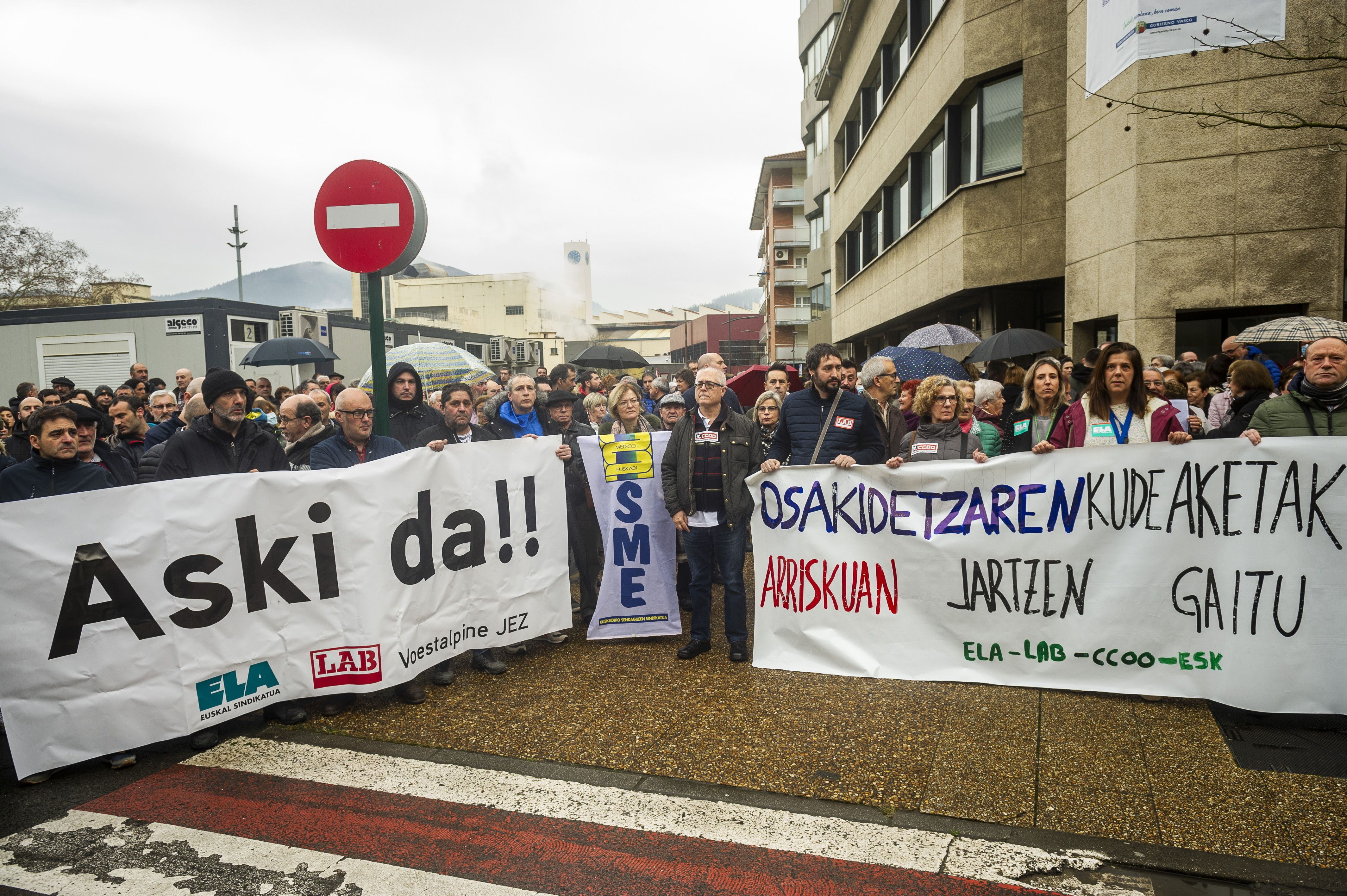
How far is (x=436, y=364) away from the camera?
11.6 metres

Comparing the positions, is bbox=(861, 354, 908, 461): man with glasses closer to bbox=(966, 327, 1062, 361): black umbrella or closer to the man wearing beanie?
bbox=(966, 327, 1062, 361): black umbrella

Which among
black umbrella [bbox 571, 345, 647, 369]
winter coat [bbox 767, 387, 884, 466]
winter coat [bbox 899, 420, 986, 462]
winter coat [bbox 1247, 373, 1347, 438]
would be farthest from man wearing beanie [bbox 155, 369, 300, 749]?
black umbrella [bbox 571, 345, 647, 369]

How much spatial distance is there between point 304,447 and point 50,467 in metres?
1.39

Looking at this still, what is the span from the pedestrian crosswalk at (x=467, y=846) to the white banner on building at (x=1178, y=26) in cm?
1121

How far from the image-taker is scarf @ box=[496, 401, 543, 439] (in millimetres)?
6672

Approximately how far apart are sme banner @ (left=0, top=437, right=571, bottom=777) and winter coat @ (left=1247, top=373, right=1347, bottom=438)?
4.59 meters

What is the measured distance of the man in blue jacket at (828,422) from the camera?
5738mm

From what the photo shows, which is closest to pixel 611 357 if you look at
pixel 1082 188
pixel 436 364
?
pixel 436 364

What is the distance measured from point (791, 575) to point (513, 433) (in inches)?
106

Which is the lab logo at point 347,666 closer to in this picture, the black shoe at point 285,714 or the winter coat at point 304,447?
the black shoe at point 285,714

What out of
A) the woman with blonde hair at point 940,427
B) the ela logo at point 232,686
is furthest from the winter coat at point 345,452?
the woman with blonde hair at point 940,427

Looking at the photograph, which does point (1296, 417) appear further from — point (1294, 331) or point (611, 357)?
point (611, 357)

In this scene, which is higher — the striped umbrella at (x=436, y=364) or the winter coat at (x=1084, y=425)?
the striped umbrella at (x=436, y=364)

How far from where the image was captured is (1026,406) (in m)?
6.11
